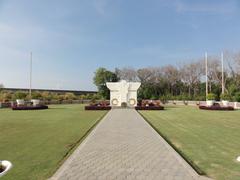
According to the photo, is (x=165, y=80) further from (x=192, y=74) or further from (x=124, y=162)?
(x=124, y=162)

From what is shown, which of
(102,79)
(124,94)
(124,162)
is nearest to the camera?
(124,162)

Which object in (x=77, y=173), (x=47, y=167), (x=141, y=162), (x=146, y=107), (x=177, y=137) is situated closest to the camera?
(x=77, y=173)

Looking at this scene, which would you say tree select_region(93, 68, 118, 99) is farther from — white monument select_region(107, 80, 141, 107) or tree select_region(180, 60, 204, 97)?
white monument select_region(107, 80, 141, 107)

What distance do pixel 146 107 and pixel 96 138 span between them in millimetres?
18777

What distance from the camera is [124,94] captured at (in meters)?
32.9

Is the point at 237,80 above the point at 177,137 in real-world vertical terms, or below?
above

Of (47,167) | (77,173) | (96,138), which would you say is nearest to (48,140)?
(96,138)

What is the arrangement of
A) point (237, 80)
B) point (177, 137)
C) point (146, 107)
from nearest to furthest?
1. point (177, 137)
2. point (146, 107)
3. point (237, 80)

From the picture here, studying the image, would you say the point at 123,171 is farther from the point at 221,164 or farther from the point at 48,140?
the point at 48,140

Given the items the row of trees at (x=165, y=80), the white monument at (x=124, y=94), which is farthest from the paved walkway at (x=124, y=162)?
the row of trees at (x=165, y=80)

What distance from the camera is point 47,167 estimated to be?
5.02 metres

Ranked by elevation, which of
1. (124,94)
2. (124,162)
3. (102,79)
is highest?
(102,79)

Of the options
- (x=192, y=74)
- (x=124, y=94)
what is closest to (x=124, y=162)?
(x=124, y=94)

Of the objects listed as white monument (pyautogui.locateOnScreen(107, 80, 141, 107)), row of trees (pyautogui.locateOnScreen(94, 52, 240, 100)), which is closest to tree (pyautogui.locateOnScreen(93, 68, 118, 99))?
row of trees (pyautogui.locateOnScreen(94, 52, 240, 100))
